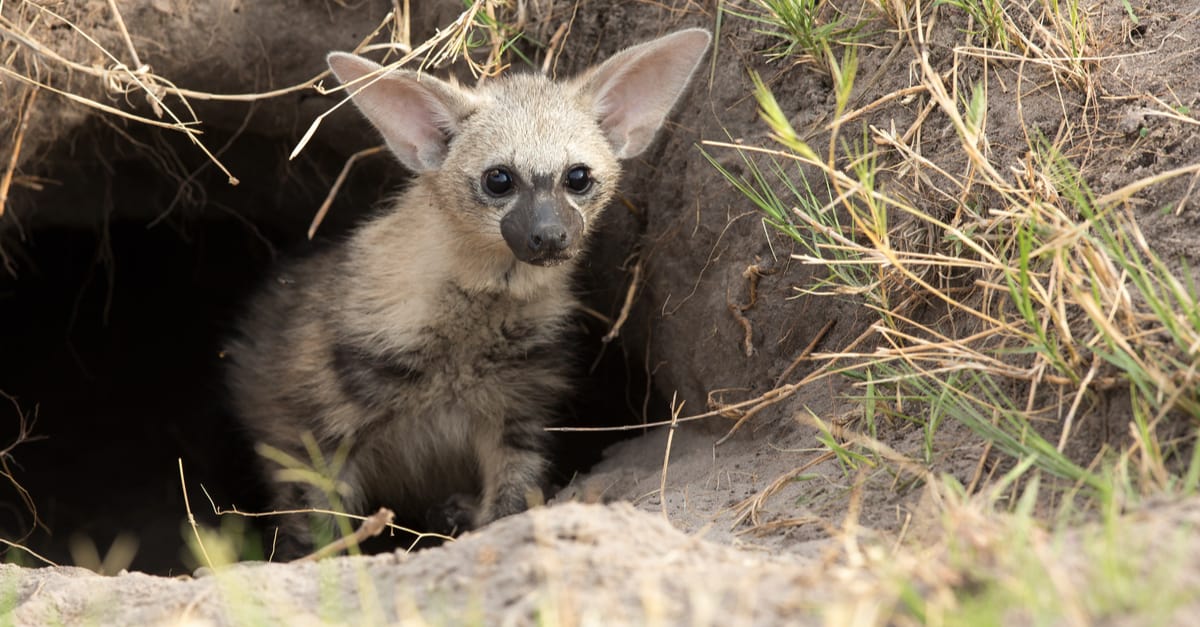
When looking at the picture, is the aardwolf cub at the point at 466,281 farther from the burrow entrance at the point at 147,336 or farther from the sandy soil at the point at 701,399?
the burrow entrance at the point at 147,336

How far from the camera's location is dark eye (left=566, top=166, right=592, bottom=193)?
3752 mm

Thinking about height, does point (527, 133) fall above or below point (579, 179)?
above

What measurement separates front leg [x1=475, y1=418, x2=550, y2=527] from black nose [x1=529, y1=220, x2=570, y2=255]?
91 cm

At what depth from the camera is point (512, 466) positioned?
4207 millimetres

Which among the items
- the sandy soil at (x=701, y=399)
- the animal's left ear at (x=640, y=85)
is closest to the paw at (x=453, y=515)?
the sandy soil at (x=701, y=399)

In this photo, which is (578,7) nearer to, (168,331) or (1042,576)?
(1042,576)

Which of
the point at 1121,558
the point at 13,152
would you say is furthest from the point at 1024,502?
the point at 13,152

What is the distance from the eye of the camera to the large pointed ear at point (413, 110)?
374 cm

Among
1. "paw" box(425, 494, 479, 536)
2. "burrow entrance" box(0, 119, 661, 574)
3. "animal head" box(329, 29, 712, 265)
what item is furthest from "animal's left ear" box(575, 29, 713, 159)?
"paw" box(425, 494, 479, 536)

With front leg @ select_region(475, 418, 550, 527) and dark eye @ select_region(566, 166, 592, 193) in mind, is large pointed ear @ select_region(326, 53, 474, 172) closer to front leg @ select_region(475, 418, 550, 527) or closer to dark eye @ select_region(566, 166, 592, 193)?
dark eye @ select_region(566, 166, 592, 193)

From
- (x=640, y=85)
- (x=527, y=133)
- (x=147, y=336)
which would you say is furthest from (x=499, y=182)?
(x=147, y=336)

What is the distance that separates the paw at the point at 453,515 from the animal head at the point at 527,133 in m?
1.20

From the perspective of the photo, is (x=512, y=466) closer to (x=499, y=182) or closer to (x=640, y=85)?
(x=499, y=182)

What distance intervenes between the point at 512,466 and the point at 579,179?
1.12 meters
